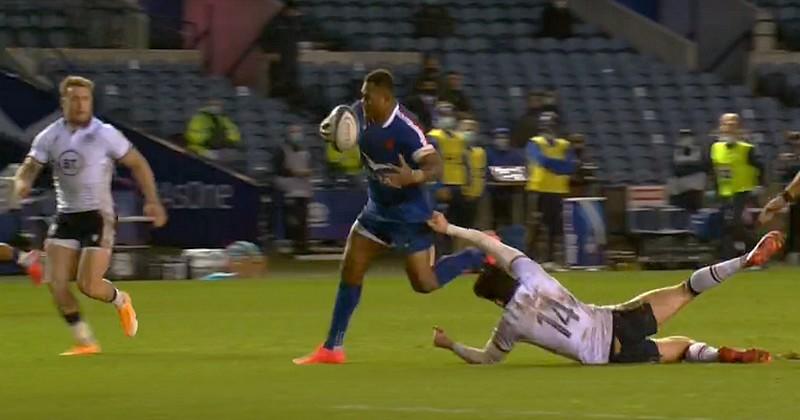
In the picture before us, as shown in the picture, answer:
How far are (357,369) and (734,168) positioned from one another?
13533 millimetres

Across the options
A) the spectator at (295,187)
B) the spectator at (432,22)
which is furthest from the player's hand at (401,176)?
the spectator at (432,22)

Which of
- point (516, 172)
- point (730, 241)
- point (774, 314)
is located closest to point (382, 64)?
point (516, 172)

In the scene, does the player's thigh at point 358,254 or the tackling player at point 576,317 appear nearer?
the tackling player at point 576,317

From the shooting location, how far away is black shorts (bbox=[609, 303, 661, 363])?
512 inches

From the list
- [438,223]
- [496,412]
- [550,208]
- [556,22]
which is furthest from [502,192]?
[496,412]

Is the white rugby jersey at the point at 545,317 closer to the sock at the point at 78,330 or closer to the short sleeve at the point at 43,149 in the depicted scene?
the sock at the point at 78,330

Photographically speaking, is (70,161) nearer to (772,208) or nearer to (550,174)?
(772,208)

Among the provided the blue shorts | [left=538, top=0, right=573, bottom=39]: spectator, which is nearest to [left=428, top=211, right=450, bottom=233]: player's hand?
the blue shorts

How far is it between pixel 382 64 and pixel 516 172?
17.0 ft

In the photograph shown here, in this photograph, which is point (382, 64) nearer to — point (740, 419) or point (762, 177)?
point (762, 177)

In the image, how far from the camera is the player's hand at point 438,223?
43.4 ft

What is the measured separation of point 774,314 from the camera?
746 inches

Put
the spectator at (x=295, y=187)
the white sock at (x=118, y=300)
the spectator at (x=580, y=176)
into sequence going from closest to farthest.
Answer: the white sock at (x=118, y=300) < the spectator at (x=580, y=176) < the spectator at (x=295, y=187)

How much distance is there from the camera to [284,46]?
3173 cm
